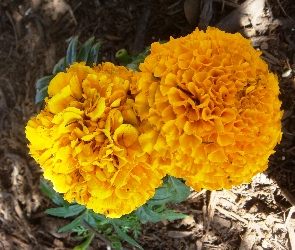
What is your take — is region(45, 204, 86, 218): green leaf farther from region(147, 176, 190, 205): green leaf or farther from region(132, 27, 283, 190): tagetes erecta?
region(132, 27, 283, 190): tagetes erecta

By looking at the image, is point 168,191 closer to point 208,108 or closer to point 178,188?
point 178,188

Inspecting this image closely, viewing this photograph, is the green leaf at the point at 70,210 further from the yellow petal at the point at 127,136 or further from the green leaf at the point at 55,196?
the yellow petal at the point at 127,136

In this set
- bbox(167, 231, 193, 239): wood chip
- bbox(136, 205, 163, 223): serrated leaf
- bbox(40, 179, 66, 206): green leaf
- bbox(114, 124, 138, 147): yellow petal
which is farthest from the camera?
bbox(167, 231, 193, 239): wood chip

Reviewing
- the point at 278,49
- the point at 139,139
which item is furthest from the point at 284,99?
the point at 139,139

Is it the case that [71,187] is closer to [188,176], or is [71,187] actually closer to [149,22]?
[188,176]

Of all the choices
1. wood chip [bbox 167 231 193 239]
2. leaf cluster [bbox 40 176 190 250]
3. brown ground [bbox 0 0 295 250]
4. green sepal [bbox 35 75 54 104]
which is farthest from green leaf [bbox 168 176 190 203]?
green sepal [bbox 35 75 54 104]

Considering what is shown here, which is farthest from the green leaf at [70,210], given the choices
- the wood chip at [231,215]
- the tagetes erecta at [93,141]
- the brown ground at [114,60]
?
the wood chip at [231,215]

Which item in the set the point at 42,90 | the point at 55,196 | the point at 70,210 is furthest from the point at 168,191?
the point at 42,90
